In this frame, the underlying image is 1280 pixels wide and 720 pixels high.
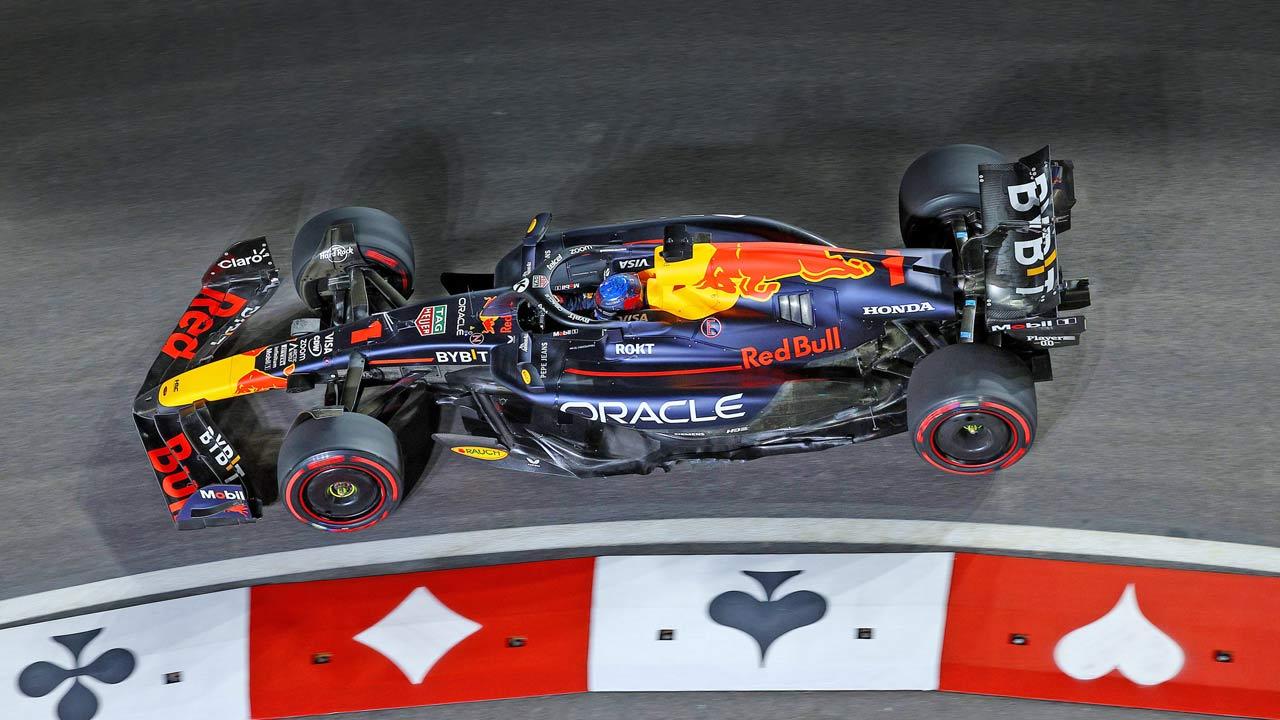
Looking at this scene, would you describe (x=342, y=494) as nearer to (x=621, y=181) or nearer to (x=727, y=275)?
(x=727, y=275)

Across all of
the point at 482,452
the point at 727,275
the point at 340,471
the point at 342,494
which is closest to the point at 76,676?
the point at 342,494

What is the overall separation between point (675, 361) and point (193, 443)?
9.31 ft

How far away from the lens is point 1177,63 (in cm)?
914

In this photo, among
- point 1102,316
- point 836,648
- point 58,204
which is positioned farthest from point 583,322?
point 58,204

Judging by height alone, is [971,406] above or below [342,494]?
above

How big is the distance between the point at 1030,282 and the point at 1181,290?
205 cm

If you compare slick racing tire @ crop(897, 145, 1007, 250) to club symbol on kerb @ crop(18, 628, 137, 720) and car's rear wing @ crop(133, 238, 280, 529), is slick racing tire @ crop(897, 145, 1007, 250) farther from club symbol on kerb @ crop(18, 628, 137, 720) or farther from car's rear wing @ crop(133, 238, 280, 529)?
club symbol on kerb @ crop(18, 628, 137, 720)

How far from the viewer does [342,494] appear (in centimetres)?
683

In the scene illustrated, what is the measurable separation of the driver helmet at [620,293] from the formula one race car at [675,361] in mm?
11

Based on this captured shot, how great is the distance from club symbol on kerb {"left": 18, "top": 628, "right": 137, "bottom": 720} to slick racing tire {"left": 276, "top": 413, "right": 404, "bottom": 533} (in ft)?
4.08

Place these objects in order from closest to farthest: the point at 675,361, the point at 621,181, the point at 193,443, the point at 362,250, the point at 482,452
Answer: the point at 675,361 → the point at 482,452 → the point at 193,443 → the point at 362,250 → the point at 621,181

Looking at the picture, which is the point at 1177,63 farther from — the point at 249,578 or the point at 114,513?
the point at 114,513

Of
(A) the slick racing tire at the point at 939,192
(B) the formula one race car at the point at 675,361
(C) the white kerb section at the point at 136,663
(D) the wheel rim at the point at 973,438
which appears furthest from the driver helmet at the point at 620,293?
(C) the white kerb section at the point at 136,663

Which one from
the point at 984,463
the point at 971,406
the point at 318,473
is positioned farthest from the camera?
the point at 984,463
